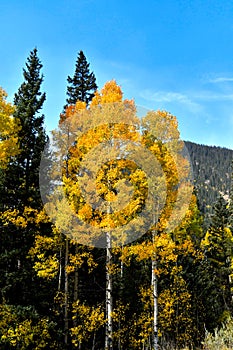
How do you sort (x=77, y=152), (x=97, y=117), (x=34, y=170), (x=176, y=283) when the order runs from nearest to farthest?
(x=97, y=117), (x=77, y=152), (x=34, y=170), (x=176, y=283)

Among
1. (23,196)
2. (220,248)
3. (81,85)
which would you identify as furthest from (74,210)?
(220,248)

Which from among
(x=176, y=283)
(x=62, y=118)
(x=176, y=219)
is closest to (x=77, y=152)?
(x=62, y=118)

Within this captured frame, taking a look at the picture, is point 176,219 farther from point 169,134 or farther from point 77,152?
point 77,152

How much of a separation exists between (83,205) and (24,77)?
8233 millimetres

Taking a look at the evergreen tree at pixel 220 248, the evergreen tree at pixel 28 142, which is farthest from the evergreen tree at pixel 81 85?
the evergreen tree at pixel 220 248

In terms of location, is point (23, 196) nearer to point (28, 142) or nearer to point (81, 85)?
point (28, 142)

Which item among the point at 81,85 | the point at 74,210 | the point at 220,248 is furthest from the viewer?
the point at 220,248

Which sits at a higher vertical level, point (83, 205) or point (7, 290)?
point (83, 205)

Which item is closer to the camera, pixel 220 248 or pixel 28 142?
pixel 28 142

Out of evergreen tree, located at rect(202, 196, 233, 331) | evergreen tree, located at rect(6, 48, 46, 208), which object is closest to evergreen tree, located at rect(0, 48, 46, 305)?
evergreen tree, located at rect(6, 48, 46, 208)

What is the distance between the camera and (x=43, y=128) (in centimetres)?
1794

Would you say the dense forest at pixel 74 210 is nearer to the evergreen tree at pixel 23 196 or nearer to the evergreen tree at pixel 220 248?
the evergreen tree at pixel 23 196

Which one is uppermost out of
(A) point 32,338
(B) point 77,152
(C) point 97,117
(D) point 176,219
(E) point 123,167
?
(C) point 97,117

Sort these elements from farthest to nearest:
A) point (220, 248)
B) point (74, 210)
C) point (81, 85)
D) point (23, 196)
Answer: point (220, 248), point (81, 85), point (23, 196), point (74, 210)
